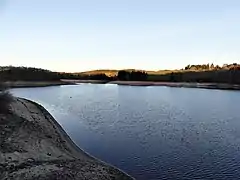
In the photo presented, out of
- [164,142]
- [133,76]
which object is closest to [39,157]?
[164,142]

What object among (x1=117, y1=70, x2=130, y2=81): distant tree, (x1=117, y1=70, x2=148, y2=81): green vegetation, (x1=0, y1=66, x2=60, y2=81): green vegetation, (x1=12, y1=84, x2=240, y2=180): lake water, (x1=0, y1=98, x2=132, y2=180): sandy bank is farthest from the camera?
(x1=117, y1=70, x2=130, y2=81): distant tree

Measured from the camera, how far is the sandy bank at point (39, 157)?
1053 cm

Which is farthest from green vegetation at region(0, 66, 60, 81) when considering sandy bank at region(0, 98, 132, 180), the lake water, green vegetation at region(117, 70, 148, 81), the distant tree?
sandy bank at region(0, 98, 132, 180)

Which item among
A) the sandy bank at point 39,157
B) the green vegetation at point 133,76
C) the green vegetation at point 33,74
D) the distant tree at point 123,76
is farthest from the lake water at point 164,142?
the distant tree at point 123,76

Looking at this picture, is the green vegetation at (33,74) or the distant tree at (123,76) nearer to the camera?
the green vegetation at (33,74)

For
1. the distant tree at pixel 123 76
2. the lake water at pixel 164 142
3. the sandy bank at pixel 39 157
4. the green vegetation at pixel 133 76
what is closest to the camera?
the sandy bank at pixel 39 157

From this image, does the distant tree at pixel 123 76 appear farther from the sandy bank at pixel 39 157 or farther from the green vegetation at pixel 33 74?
the sandy bank at pixel 39 157

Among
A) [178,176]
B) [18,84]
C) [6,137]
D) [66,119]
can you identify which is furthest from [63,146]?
[18,84]

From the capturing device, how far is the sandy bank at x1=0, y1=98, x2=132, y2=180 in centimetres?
1053

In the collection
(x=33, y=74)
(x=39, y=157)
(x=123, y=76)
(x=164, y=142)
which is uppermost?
(x=33, y=74)

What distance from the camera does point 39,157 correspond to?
1283cm

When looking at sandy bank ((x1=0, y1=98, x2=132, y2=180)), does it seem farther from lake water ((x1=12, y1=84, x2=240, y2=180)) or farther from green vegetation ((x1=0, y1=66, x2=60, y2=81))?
green vegetation ((x1=0, y1=66, x2=60, y2=81))

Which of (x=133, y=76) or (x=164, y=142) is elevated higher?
(x=133, y=76)

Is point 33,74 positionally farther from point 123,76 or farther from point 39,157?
point 39,157
